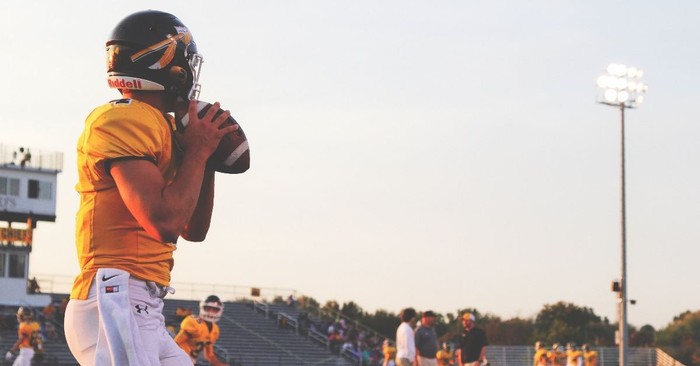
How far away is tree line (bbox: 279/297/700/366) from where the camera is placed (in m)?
62.7

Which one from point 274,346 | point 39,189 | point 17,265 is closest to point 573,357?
point 274,346

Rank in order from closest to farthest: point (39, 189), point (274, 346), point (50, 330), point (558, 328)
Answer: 1. point (50, 330)
2. point (274, 346)
3. point (39, 189)
4. point (558, 328)

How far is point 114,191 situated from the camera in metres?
4.08

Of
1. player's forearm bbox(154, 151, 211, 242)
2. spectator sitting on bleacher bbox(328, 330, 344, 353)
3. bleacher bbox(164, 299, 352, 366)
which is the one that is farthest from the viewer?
spectator sitting on bleacher bbox(328, 330, 344, 353)

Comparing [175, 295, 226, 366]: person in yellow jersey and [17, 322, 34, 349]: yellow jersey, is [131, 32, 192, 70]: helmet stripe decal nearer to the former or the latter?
[175, 295, 226, 366]: person in yellow jersey

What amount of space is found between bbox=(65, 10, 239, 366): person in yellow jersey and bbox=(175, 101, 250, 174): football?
29mm

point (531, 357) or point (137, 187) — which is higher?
point (137, 187)

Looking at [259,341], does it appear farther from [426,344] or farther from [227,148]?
[227,148]

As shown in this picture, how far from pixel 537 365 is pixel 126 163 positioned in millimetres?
31656

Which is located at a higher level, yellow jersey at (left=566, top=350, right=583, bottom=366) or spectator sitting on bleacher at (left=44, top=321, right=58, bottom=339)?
spectator sitting on bleacher at (left=44, top=321, right=58, bottom=339)

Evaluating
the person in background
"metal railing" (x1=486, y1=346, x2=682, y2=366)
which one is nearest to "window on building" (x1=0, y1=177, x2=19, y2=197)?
"metal railing" (x1=486, y1=346, x2=682, y2=366)

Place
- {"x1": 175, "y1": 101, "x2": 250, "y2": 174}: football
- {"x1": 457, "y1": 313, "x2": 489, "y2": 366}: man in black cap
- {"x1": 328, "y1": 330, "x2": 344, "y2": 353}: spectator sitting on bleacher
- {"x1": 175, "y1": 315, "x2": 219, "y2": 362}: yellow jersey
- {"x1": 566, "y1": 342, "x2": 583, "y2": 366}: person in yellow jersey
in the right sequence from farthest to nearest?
{"x1": 328, "y1": 330, "x2": 344, "y2": 353}: spectator sitting on bleacher < {"x1": 566, "y1": 342, "x2": 583, "y2": 366}: person in yellow jersey < {"x1": 457, "y1": 313, "x2": 489, "y2": 366}: man in black cap < {"x1": 175, "y1": 315, "x2": 219, "y2": 362}: yellow jersey < {"x1": 175, "y1": 101, "x2": 250, "y2": 174}: football

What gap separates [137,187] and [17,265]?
51787 mm

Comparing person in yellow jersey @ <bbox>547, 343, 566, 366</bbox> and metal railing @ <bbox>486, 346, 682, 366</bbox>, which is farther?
metal railing @ <bbox>486, 346, 682, 366</bbox>
